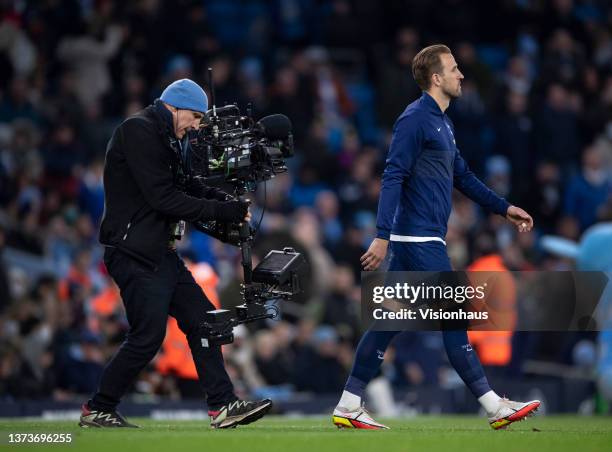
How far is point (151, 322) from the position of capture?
9.79 metres

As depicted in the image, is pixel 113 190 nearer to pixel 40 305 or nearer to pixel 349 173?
pixel 40 305

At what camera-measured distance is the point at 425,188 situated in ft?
32.3

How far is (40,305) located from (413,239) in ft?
22.5

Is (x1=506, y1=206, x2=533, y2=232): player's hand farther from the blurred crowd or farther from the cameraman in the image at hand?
the blurred crowd

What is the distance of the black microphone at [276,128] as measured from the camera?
9.84 meters

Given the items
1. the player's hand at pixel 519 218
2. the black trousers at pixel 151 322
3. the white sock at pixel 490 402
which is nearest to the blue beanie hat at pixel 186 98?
the black trousers at pixel 151 322

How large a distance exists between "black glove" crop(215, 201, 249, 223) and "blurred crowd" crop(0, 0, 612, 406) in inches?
166

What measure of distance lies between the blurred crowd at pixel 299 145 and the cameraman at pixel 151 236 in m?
4.03

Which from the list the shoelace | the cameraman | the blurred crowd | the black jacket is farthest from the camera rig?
the blurred crowd

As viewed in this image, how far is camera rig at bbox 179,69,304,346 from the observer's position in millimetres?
9836

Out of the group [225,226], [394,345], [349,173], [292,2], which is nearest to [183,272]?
[225,226]

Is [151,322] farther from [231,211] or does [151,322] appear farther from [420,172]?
[420,172]

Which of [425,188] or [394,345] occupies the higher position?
[425,188]

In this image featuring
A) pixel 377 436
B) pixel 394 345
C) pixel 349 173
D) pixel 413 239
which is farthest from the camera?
pixel 349 173
